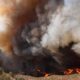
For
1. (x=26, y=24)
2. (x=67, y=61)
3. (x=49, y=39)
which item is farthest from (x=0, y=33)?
(x=67, y=61)

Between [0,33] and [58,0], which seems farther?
[0,33]

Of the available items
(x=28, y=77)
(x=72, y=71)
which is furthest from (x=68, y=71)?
(x=28, y=77)

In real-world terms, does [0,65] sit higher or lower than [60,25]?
lower

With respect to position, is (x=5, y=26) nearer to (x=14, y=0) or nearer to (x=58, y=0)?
(x=14, y=0)

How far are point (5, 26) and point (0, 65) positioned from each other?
0.46 metres

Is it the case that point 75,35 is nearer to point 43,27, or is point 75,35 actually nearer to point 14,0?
point 43,27

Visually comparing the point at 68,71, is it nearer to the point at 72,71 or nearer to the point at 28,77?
the point at 72,71

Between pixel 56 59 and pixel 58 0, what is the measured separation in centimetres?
67

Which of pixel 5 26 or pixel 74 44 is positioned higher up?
pixel 5 26

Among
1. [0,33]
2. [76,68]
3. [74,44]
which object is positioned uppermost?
[0,33]

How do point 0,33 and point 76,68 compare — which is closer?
point 76,68

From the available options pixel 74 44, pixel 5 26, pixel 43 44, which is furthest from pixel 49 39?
pixel 5 26

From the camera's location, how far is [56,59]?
327cm

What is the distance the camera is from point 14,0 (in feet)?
10.9
